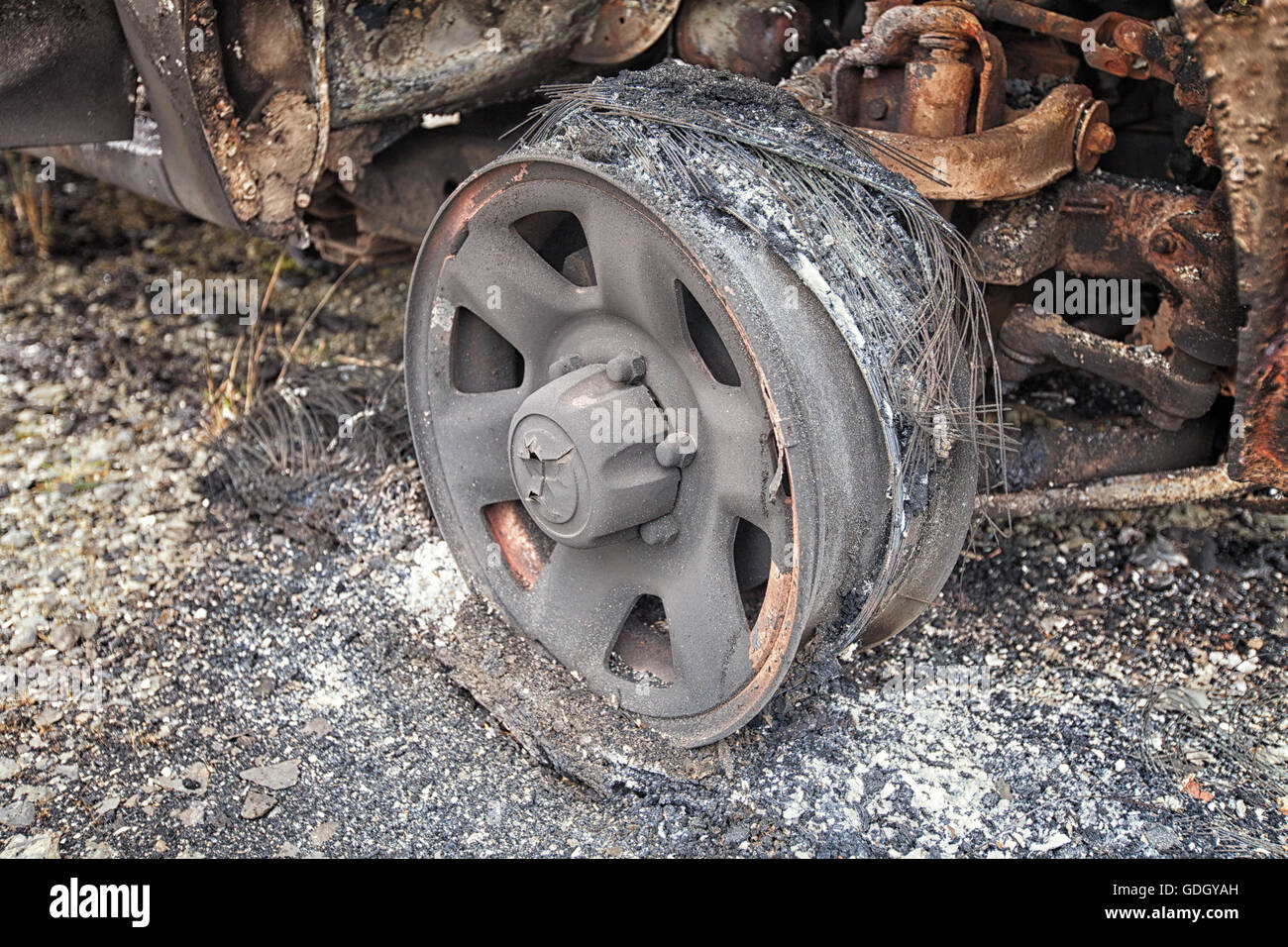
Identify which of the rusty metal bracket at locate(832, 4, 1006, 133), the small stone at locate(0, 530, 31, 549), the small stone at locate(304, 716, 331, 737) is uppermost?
the rusty metal bracket at locate(832, 4, 1006, 133)

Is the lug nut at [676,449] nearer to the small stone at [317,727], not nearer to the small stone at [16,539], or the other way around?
the small stone at [317,727]

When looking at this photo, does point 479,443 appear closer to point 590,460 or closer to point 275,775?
point 590,460

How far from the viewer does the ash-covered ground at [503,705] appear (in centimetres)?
207

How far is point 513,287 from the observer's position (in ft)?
7.48

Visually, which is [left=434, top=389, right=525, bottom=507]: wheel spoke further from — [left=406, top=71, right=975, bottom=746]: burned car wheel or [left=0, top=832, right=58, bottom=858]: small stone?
[left=0, top=832, right=58, bottom=858]: small stone

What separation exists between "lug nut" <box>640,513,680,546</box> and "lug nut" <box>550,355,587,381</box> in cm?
33

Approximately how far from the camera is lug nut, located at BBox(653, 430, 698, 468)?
2.03 m

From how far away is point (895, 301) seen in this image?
6.05ft

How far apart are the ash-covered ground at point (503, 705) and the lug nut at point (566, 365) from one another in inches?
24.7

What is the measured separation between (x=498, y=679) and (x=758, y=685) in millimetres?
670

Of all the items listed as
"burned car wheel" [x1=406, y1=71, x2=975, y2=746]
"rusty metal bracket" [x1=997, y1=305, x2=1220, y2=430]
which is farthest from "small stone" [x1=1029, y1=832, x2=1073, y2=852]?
"rusty metal bracket" [x1=997, y1=305, x2=1220, y2=430]

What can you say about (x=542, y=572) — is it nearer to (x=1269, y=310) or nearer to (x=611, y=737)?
(x=611, y=737)

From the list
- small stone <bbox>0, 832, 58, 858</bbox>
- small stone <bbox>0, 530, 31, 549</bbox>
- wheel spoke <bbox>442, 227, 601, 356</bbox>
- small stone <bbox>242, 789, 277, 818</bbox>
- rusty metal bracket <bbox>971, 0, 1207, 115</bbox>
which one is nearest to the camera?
rusty metal bracket <bbox>971, 0, 1207, 115</bbox>

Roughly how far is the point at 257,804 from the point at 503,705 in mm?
502
